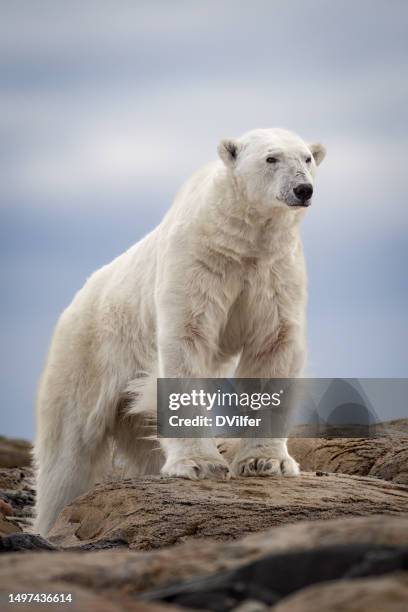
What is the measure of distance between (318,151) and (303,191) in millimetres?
1083

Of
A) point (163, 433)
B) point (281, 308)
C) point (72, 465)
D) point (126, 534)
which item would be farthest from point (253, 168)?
point (72, 465)

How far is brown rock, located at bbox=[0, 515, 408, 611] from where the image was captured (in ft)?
11.2

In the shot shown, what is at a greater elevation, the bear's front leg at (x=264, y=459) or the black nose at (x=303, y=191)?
the black nose at (x=303, y=191)

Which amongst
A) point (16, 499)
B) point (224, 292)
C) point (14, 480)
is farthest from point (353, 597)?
point (14, 480)

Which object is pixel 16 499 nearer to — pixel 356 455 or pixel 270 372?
pixel 356 455

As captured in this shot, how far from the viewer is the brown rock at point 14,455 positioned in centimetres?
1752

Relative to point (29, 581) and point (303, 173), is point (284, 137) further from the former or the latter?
point (29, 581)

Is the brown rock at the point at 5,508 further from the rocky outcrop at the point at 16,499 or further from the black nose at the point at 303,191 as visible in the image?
the black nose at the point at 303,191

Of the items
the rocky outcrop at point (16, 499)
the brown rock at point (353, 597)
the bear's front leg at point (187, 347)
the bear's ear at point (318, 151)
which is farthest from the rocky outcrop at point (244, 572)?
the bear's ear at point (318, 151)

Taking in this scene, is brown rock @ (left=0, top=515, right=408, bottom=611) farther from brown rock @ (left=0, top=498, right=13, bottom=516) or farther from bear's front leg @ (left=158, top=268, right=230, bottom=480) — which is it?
brown rock @ (left=0, top=498, right=13, bottom=516)

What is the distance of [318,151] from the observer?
873 cm

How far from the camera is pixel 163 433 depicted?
8.51m

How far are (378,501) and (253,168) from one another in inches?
107

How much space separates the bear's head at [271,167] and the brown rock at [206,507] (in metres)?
2.17
